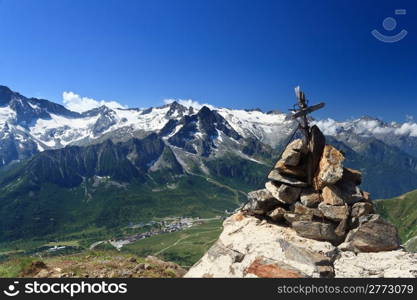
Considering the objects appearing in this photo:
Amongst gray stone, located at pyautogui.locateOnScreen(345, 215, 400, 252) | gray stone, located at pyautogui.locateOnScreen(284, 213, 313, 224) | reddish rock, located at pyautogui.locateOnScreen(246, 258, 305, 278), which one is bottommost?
reddish rock, located at pyautogui.locateOnScreen(246, 258, 305, 278)

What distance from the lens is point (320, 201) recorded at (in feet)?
93.8

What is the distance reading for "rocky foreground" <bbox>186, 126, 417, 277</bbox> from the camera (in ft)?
80.8

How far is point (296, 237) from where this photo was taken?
A: 27500 mm

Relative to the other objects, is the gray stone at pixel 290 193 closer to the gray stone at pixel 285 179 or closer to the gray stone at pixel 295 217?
the gray stone at pixel 285 179

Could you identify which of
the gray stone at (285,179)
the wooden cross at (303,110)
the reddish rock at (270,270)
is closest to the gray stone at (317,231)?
the gray stone at (285,179)

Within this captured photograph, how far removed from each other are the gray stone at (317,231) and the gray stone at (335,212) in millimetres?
667

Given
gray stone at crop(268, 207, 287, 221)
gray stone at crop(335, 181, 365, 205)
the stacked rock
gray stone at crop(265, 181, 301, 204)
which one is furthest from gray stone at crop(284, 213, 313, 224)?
gray stone at crop(335, 181, 365, 205)

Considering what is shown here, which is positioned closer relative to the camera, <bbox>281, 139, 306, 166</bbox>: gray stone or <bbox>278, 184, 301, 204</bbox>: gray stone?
<bbox>278, 184, 301, 204</bbox>: gray stone

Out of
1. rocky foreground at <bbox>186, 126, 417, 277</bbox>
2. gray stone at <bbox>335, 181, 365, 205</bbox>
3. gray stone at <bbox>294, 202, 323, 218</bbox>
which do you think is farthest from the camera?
gray stone at <bbox>335, 181, 365, 205</bbox>

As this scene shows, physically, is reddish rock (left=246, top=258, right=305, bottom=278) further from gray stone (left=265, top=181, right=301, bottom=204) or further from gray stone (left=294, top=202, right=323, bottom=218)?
gray stone (left=265, top=181, right=301, bottom=204)

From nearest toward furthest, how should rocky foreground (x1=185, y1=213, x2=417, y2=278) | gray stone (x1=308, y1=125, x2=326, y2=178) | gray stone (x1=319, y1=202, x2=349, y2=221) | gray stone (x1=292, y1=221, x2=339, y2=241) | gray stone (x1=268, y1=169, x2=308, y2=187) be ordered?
rocky foreground (x1=185, y1=213, x2=417, y2=278), gray stone (x1=292, y1=221, x2=339, y2=241), gray stone (x1=319, y1=202, x2=349, y2=221), gray stone (x1=268, y1=169, x2=308, y2=187), gray stone (x1=308, y1=125, x2=326, y2=178)

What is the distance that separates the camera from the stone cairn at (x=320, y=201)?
86.0 feet

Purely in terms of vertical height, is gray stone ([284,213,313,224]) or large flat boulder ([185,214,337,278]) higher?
gray stone ([284,213,313,224])

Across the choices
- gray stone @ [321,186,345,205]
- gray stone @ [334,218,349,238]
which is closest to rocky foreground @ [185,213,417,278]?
gray stone @ [334,218,349,238]
